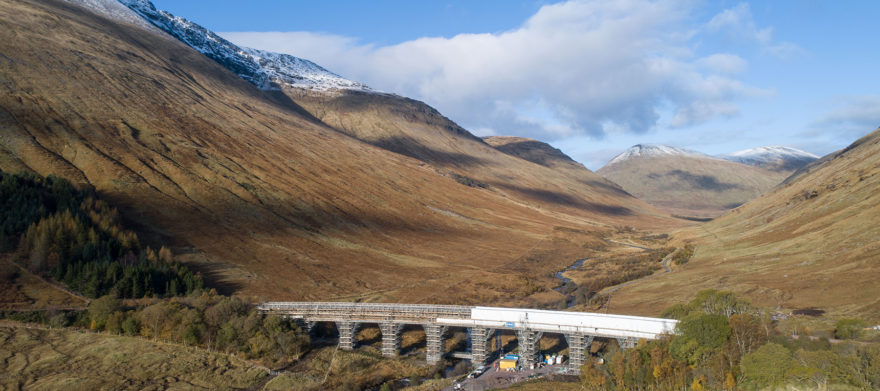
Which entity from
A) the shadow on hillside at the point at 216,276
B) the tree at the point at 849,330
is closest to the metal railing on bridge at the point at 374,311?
the shadow on hillside at the point at 216,276

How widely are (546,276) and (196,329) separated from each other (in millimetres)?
82525

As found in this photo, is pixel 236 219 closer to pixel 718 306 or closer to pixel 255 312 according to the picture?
pixel 255 312

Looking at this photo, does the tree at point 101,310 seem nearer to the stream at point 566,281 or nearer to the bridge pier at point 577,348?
the bridge pier at point 577,348

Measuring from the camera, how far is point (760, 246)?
114 metres

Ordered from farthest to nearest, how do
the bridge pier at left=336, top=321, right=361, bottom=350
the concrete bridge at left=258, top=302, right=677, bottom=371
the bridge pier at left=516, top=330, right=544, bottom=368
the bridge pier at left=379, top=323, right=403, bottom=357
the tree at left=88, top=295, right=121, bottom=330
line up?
the bridge pier at left=336, top=321, right=361, bottom=350
the bridge pier at left=379, top=323, right=403, bottom=357
the tree at left=88, top=295, right=121, bottom=330
the bridge pier at left=516, top=330, right=544, bottom=368
the concrete bridge at left=258, top=302, right=677, bottom=371

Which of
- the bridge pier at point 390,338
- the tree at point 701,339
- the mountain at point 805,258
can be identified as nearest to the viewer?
the tree at point 701,339

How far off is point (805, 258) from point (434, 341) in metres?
70.2

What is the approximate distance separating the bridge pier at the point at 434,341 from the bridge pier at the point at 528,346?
9.43m

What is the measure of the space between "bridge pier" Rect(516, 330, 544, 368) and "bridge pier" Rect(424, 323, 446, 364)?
9434mm

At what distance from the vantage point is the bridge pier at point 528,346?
199 feet

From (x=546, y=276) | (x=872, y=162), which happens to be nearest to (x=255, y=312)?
(x=546, y=276)

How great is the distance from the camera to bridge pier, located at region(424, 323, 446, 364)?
6359 cm

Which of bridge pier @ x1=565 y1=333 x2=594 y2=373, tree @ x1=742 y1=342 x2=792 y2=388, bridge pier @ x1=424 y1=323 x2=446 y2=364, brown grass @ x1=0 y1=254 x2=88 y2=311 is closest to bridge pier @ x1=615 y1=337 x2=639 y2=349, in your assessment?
bridge pier @ x1=565 y1=333 x2=594 y2=373

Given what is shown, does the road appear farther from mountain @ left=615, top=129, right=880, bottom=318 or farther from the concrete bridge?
mountain @ left=615, top=129, right=880, bottom=318
